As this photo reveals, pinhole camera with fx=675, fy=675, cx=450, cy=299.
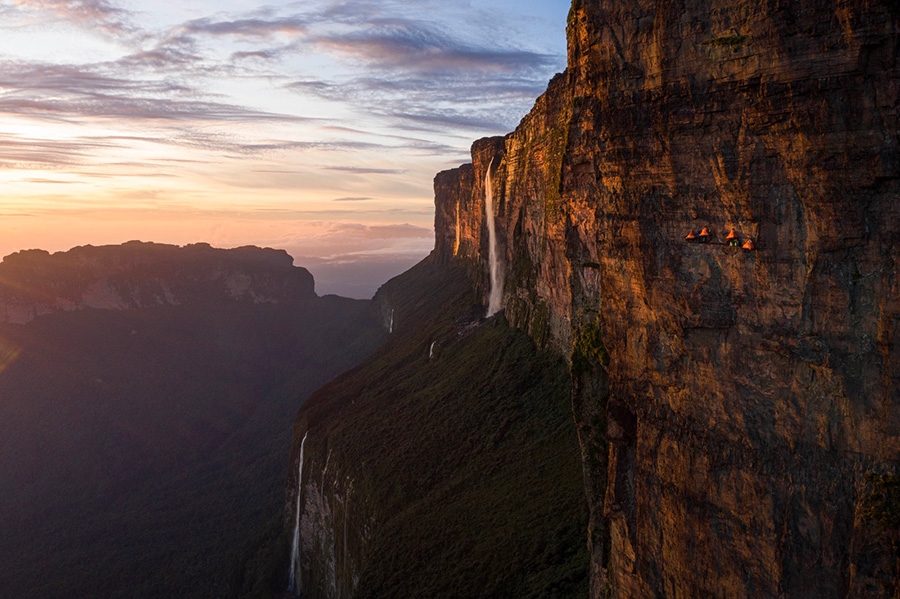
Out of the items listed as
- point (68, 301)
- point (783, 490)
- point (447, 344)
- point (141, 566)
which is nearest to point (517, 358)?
point (447, 344)

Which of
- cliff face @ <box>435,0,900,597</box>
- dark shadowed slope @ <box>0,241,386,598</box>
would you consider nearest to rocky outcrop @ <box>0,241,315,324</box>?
dark shadowed slope @ <box>0,241,386,598</box>

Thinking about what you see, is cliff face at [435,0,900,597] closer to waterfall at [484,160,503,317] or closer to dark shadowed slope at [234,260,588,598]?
dark shadowed slope at [234,260,588,598]

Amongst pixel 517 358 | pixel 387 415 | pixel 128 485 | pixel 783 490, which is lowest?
pixel 128 485

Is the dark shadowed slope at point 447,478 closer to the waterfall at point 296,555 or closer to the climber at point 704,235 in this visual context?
the waterfall at point 296,555

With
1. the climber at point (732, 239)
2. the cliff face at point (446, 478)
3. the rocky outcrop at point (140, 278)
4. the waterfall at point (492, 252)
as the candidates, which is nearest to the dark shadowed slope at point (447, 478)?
the cliff face at point (446, 478)

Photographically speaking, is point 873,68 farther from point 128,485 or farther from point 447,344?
point 128,485

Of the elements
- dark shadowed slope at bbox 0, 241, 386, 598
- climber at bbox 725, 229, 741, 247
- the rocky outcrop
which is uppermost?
climber at bbox 725, 229, 741, 247
